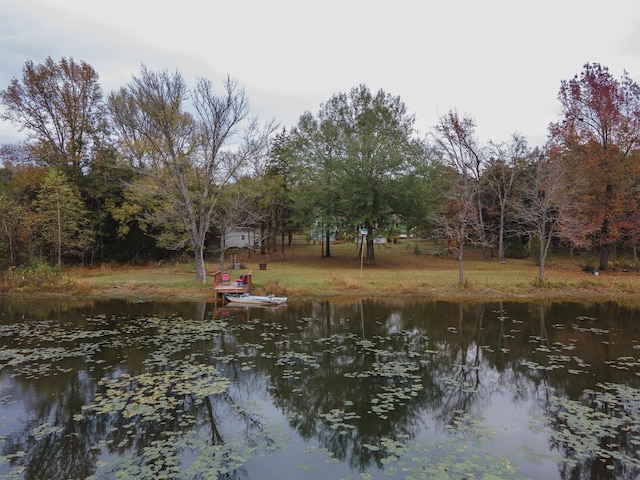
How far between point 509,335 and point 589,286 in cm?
1181

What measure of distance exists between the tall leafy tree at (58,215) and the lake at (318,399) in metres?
13.6

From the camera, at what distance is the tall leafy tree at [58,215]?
2742 cm

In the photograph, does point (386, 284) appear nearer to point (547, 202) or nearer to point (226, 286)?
point (226, 286)

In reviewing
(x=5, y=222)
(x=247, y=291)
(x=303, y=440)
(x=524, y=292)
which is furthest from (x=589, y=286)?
(x=5, y=222)

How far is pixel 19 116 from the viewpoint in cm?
3234

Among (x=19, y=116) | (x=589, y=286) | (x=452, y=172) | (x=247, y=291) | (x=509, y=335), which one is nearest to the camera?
(x=509, y=335)

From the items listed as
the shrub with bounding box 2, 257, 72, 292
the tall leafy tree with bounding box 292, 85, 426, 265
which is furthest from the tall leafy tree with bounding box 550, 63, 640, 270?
the shrub with bounding box 2, 257, 72, 292

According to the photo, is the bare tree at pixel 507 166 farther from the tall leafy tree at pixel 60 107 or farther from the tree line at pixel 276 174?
the tall leafy tree at pixel 60 107

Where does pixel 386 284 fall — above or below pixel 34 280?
below

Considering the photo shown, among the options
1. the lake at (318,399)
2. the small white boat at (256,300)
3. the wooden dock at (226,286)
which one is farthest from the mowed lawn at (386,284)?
the lake at (318,399)

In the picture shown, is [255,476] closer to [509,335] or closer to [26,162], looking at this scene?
[509,335]

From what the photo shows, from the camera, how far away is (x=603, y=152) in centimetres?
2888

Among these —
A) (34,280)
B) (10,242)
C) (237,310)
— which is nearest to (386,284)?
(237,310)

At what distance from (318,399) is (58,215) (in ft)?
83.7
